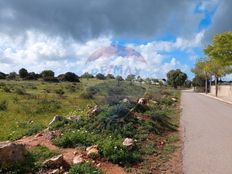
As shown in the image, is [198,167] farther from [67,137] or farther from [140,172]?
[67,137]

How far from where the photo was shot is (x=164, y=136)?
42.9ft

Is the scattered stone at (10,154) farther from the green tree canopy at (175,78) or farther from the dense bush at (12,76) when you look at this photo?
the green tree canopy at (175,78)

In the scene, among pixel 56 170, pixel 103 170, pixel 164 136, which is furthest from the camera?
pixel 164 136

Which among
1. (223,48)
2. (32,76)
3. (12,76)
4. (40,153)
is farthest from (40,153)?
(12,76)

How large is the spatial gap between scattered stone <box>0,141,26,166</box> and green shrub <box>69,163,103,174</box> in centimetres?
123

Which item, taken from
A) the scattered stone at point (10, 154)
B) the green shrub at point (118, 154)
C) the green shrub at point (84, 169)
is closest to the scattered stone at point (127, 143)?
the green shrub at point (118, 154)

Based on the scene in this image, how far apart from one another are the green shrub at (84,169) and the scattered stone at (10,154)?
1233mm

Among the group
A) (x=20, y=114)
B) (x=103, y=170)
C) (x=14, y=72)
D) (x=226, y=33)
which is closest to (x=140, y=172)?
(x=103, y=170)

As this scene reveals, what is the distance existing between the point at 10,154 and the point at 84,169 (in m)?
1.59

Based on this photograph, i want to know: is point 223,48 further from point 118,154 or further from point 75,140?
point 118,154

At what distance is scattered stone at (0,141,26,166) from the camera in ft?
25.7

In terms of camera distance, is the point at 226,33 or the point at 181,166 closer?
the point at 181,166

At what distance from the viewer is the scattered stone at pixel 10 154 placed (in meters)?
7.83

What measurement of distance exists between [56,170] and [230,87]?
51854 mm
